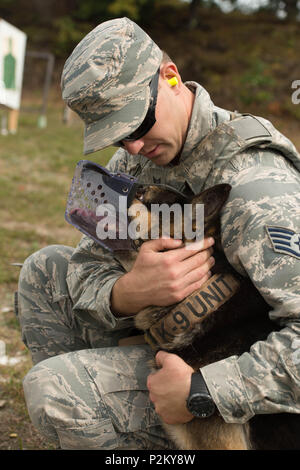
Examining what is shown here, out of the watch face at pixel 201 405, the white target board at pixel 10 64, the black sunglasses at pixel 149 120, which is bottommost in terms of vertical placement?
the watch face at pixel 201 405

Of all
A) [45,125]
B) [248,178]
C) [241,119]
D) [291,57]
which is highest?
[291,57]

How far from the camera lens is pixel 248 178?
5.53 ft

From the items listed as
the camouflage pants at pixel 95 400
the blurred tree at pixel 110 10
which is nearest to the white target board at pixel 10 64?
the blurred tree at pixel 110 10

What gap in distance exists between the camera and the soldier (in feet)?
5.12

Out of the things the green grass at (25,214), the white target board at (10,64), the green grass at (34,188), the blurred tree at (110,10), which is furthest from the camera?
the blurred tree at (110,10)

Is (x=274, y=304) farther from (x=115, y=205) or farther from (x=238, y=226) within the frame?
(x=115, y=205)

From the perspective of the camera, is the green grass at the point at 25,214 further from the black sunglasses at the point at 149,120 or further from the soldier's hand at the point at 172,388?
the black sunglasses at the point at 149,120

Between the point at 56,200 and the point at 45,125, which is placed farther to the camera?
the point at 45,125

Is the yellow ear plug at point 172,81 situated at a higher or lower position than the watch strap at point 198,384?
higher

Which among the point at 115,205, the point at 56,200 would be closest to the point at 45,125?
the point at 56,200

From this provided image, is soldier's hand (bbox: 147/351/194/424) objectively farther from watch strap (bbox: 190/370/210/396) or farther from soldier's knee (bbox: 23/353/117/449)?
soldier's knee (bbox: 23/353/117/449)

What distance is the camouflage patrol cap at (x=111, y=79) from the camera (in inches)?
67.9

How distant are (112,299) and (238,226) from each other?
22.4 inches

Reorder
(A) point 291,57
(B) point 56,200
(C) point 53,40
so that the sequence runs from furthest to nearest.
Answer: (C) point 53,40 → (A) point 291,57 → (B) point 56,200
